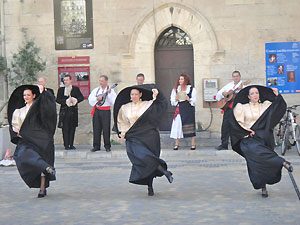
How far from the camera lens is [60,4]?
16031 mm

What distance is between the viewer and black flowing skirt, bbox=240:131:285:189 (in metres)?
8.09

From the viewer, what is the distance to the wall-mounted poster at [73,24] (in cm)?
1584

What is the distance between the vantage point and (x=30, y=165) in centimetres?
842

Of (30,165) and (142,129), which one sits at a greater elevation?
(142,129)

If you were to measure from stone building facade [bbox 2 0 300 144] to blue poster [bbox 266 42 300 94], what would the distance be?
0.16m

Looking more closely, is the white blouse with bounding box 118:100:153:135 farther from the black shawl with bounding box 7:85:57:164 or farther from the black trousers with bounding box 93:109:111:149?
the black trousers with bounding box 93:109:111:149

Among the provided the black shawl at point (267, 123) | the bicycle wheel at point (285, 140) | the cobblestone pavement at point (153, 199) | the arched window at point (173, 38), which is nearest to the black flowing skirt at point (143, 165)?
the cobblestone pavement at point (153, 199)

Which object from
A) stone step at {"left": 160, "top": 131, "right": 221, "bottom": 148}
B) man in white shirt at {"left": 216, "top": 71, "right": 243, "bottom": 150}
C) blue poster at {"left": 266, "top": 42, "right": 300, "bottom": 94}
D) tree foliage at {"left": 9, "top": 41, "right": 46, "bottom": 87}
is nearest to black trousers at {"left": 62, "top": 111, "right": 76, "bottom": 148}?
tree foliage at {"left": 9, "top": 41, "right": 46, "bottom": 87}

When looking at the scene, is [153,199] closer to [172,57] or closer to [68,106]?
[68,106]

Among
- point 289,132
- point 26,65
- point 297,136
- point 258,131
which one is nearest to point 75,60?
point 26,65

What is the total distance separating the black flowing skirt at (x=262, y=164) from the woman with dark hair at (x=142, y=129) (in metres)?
1.14

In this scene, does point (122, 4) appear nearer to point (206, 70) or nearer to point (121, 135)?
point (206, 70)

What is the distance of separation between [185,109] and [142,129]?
4.91 meters

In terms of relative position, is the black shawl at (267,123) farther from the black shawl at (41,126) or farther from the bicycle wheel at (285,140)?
the bicycle wheel at (285,140)
